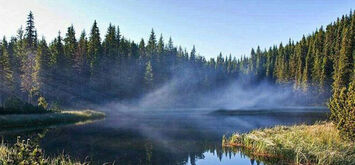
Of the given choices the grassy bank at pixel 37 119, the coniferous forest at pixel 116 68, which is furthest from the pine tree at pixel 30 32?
the grassy bank at pixel 37 119

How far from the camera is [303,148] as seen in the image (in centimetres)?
1725

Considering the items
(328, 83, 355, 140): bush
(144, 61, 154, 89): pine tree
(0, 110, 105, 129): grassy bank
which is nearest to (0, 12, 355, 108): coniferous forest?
(144, 61, 154, 89): pine tree

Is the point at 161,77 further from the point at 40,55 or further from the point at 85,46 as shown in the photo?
the point at 40,55

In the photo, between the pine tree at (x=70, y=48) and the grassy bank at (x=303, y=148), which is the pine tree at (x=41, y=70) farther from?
the grassy bank at (x=303, y=148)

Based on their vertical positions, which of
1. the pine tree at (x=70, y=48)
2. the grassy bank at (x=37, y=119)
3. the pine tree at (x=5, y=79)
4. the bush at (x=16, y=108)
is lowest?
the grassy bank at (x=37, y=119)

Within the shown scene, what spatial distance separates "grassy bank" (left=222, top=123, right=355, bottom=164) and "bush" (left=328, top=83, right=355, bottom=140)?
0.60 m

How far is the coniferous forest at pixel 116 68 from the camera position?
7081cm

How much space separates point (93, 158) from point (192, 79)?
119881mm

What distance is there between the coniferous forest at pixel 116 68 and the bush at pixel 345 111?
141 feet

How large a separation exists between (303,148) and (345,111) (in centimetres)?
381

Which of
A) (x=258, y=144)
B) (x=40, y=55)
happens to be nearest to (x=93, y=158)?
(x=258, y=144)

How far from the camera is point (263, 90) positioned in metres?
158

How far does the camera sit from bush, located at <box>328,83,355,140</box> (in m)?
17.1

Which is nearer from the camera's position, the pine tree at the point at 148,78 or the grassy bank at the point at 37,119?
the grassy bank at the point at 37,119
